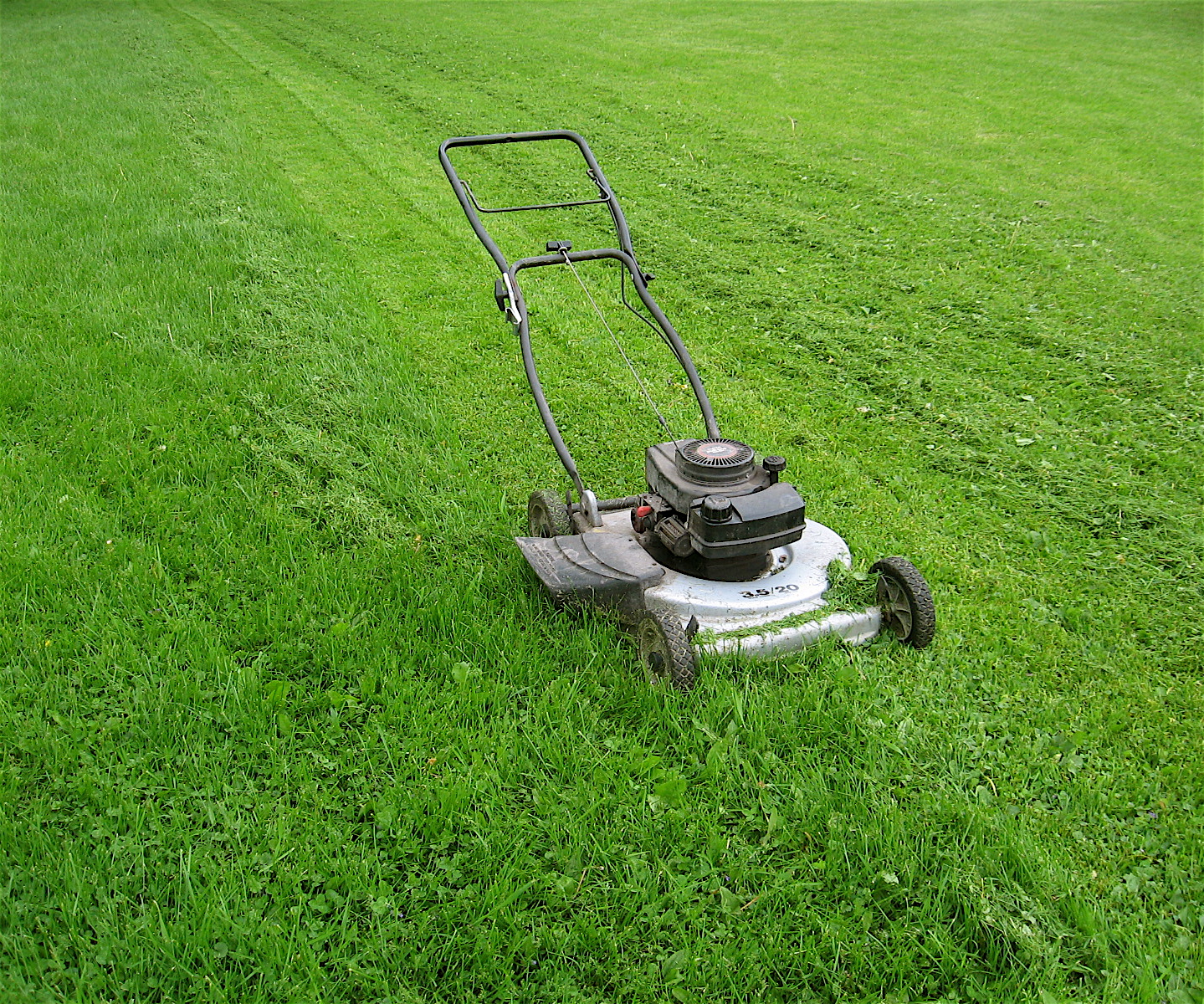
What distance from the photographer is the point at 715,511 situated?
3072 millimetres

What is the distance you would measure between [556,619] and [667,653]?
0.58 m

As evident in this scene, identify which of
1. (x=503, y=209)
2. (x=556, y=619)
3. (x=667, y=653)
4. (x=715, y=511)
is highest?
(x=503, y=209)

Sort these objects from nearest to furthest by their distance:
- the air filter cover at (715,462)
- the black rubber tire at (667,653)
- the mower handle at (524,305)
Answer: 1. the black rubber tire at (667,653)
2. the air filter cover at (715,462)
3. the mower handle at (524,305)

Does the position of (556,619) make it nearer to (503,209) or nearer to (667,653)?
(667,653)

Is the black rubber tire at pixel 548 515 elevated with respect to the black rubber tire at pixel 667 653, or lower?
lower

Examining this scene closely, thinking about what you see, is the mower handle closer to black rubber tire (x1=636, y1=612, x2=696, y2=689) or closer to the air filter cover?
the air filter cover

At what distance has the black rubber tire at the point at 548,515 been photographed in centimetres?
381

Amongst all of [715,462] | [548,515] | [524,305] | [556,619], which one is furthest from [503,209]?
[556,619]

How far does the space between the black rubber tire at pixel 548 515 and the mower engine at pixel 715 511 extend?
315 millimetres

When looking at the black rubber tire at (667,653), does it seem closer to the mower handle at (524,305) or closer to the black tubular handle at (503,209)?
the mower handle at (524,305)

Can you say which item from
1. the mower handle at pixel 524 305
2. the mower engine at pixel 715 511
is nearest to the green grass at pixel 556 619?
the mower engine at pixel 715 511

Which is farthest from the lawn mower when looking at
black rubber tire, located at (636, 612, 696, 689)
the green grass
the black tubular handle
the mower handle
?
the black tubular handle

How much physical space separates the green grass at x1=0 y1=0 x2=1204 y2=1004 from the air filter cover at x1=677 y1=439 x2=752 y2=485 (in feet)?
1.92

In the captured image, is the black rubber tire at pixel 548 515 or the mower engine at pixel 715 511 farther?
the black rubber tire at pixel 548 515
